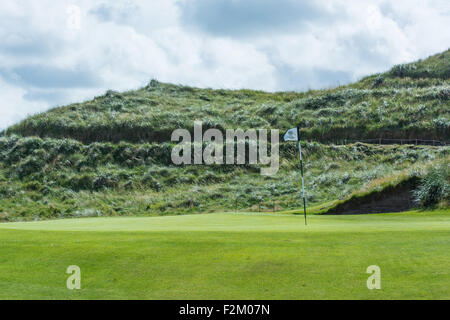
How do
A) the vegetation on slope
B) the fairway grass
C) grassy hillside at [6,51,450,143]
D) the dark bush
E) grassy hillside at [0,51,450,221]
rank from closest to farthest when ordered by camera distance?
the fairway grass, the dark bush, the vegetation on slope, grassy hillside at [0,51,450,221], grassy hillside at [6,51,450,143]

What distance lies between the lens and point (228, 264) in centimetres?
1023

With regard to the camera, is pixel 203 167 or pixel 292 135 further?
pixel 203 167

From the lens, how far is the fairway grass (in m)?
8.62

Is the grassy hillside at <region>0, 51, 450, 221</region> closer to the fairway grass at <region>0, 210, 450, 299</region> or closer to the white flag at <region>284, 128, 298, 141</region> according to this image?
the white flag at <region>284, 128, 298, 141</region>

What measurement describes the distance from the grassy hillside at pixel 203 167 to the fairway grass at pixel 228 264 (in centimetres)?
2187

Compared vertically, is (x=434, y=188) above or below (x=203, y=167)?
below

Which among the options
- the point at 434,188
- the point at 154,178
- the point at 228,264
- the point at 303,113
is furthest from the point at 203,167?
the point at 228,264

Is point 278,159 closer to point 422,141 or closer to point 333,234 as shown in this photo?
point 422,141

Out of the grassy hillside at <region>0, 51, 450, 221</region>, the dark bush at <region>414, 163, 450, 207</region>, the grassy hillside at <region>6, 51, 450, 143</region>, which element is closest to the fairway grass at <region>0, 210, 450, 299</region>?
the dark bush at <region>414, 163, 450, 207</region>

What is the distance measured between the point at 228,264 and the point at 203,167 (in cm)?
4126

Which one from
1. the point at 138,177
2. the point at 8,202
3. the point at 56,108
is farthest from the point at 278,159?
the point at 56,108

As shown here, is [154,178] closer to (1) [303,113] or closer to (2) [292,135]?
(1) [303,113]

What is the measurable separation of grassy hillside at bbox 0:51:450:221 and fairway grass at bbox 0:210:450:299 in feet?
71.8

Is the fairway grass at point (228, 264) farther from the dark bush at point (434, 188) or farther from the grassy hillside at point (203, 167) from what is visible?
the grassy hillside at point (203, 167)
